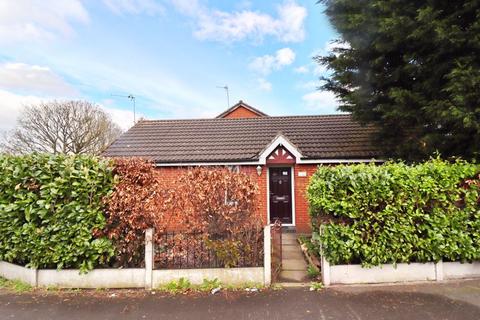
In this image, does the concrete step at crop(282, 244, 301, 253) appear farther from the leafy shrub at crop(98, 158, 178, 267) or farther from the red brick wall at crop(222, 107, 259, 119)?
the red brick wall at crop(222, 107, 259, 119)

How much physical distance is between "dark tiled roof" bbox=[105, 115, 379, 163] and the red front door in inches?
42.6

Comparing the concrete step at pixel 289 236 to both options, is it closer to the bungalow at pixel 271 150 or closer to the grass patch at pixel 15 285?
the bungalow at pixel 271 150

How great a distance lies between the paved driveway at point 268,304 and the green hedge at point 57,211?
708mm

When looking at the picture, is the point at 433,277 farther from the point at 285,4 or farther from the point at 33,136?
the point at 33,136

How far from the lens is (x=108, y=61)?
9.34 metres

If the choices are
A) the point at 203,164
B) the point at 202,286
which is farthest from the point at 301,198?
the point at 202,286

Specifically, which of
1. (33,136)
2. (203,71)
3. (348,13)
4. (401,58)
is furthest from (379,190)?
(33,136)

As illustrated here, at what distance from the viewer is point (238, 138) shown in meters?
12.4

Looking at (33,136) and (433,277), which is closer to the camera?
(433,277)

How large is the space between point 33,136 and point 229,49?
1977 cm

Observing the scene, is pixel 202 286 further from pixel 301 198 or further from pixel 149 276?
pixel 301 198

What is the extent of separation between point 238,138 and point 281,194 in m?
3.27

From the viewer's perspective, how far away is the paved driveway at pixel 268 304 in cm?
413

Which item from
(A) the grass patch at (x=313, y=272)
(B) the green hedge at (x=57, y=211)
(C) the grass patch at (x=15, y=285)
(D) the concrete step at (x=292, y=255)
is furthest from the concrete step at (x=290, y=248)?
(C) the grass patch at (x=15, y=285)
